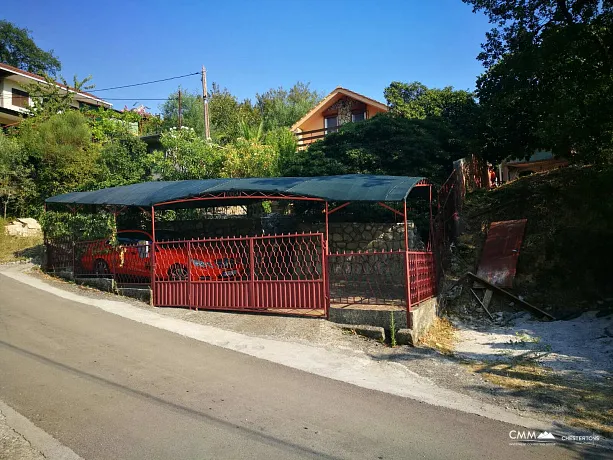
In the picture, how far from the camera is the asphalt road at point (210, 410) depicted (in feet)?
12.4

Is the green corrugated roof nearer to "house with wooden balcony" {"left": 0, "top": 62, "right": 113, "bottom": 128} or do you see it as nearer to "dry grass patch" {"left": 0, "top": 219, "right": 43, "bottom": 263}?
"dry grass patch" {"left": 0, "top": 219, "right": 43, "bottom": 263}

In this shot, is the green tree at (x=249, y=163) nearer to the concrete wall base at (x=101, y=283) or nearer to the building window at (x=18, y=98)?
the concrete wall base at (x=101, y=283)

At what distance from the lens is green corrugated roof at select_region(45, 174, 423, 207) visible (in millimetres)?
8891

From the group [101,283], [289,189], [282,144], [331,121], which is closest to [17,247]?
[101,283]

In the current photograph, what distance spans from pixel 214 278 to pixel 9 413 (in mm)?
5349

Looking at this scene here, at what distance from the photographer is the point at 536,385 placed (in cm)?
569

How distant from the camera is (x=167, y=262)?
10.1m

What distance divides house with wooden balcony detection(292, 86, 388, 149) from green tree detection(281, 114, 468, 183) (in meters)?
8.10

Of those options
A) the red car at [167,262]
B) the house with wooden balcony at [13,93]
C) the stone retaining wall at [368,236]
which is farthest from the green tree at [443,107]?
the house with wooden balcony at [13,93]

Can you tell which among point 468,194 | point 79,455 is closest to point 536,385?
point 79,455

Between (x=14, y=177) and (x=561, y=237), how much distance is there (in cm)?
1931

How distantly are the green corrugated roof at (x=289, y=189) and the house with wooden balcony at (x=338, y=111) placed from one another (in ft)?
42.4


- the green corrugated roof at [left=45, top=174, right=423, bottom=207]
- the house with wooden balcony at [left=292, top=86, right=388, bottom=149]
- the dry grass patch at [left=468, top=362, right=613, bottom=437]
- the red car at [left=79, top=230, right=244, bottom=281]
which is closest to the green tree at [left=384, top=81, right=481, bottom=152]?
the house with wooden balcony at [left=292, top=86, right=388, bottom=149]

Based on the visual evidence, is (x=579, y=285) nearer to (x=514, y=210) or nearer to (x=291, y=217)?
(x=514, y=210)
